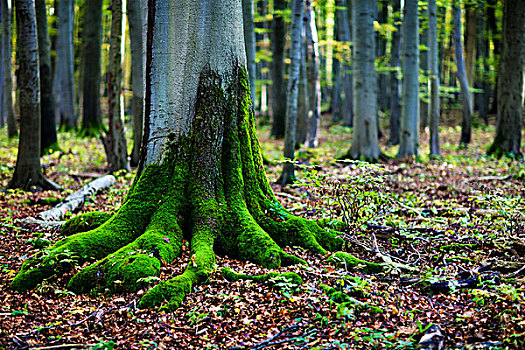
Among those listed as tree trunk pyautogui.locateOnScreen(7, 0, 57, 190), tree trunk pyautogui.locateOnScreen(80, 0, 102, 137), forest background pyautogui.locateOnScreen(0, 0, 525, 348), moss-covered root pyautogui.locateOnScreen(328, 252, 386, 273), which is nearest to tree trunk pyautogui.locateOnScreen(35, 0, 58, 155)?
forest background pyautogui.locateOnScreen(0, 0, 525, 348)

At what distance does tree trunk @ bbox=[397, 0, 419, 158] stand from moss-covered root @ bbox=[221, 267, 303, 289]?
35.8 ft

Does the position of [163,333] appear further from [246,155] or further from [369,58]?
[369,58]

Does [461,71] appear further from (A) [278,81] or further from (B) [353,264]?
(B) [353,264]

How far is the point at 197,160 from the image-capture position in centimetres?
508

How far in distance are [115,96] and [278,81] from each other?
1106cm

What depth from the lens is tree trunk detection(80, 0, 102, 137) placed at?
17844 millimetres

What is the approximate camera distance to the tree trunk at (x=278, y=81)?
2016 centimetres

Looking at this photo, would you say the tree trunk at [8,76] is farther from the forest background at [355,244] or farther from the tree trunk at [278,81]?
the tree trunk at [278,81]

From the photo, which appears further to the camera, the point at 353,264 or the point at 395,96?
the point at 395,96

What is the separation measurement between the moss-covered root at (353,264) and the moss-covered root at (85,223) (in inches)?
111

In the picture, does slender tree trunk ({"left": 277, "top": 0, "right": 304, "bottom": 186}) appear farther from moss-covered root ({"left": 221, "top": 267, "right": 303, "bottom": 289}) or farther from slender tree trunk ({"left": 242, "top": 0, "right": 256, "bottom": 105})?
moss-covered root ({"left": 221, "top": 267, "right": 303, "bottom": 289})

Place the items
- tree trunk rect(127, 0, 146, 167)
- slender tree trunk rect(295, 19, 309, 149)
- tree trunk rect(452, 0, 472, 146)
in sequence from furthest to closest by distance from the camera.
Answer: tree trunk rect(452, 0, 472, 146), slender tree trunk rect(295, 19, 309, 149), tree trunk rect(127, 0, 146, 167)

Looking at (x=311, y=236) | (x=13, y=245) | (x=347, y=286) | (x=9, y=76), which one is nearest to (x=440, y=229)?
(x=311, y=236)

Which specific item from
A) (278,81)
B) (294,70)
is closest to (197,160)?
(294,70)
